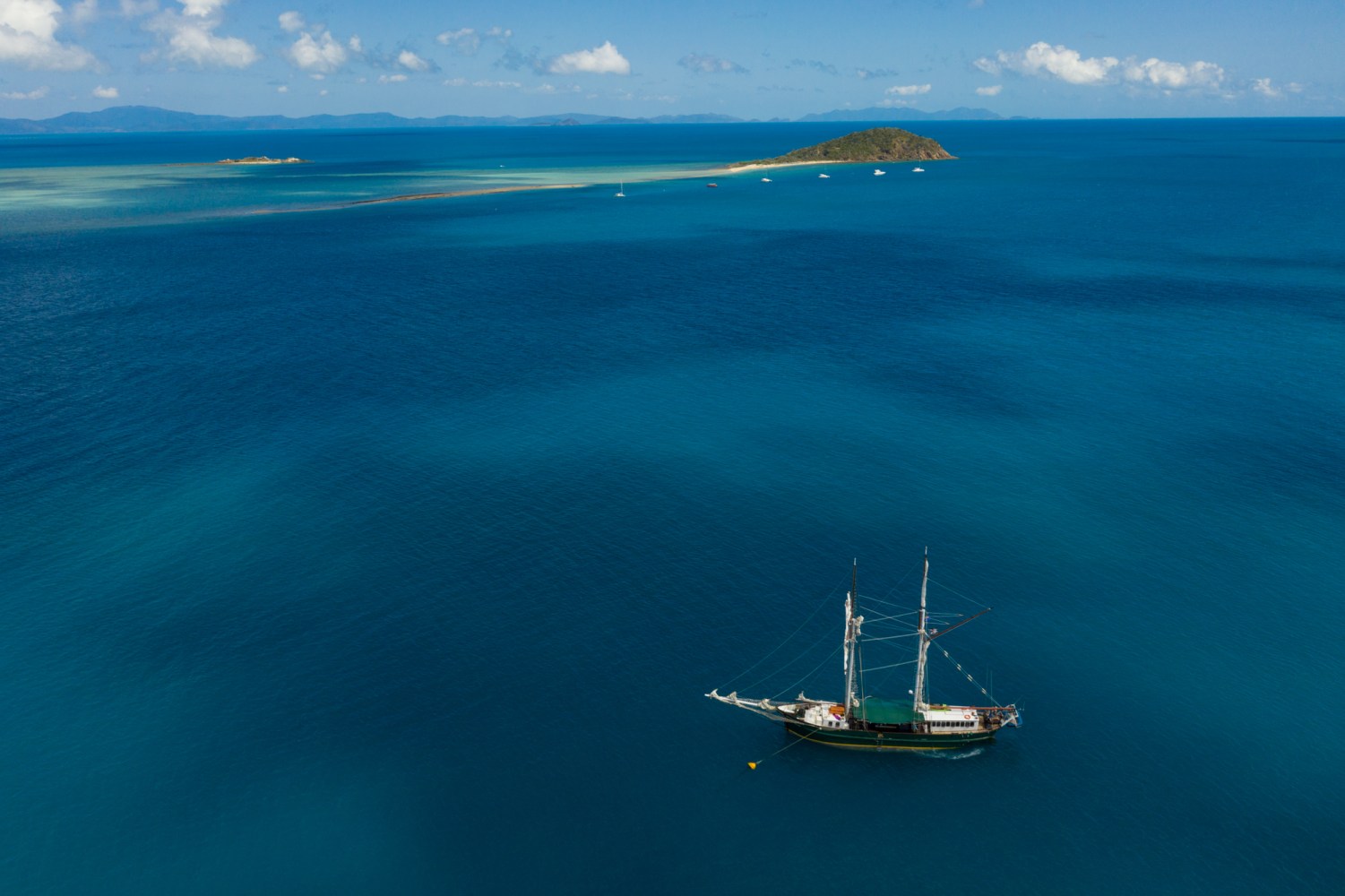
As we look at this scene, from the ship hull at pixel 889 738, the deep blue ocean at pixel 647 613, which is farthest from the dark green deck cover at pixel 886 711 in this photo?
the deep blue ocean at pixel 647 613

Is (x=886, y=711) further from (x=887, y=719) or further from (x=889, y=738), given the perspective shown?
(x=889, y=738)

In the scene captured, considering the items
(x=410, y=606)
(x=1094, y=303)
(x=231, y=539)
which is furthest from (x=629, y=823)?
(x=1094, y=303)

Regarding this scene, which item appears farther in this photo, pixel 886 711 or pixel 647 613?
pixel 647 613

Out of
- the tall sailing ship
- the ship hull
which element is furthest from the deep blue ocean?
the tall sailing ship

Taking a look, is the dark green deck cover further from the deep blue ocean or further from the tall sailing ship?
the deep blue ocean

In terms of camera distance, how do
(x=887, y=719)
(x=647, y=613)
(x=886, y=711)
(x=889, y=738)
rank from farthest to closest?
1. (x=647, y=613)
2. (x=886, y=711)
3. (x=887, y=719)
4. (x=889, y=738)

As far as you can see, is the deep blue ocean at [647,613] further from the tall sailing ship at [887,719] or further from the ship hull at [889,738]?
the tall sailing ship at [887,719]

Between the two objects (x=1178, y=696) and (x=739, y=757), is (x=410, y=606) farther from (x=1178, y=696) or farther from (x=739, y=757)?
(x=1178, y=696)

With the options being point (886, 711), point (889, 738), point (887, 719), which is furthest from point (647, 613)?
point (889, 738)

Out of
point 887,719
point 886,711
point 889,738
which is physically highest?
point 886,711
